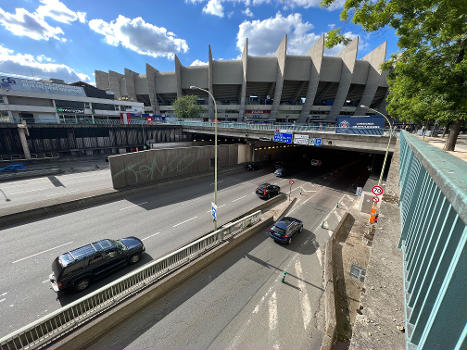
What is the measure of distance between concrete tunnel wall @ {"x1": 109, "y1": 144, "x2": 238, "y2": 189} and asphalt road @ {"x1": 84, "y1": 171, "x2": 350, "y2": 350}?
1636cm

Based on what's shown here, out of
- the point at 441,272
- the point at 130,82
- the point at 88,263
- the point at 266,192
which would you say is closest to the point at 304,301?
the point at 441,272

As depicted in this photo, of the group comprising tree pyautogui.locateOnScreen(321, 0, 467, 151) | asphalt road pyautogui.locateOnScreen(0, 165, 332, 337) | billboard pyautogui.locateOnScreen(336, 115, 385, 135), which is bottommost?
asphalt road pyautogui.locateOnScreen(0, 165, 332, 337)

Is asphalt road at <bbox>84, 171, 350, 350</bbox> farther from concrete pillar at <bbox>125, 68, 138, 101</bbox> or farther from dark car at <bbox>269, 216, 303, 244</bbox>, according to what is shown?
concrete pillar at <bbox>125, 68, 138, 101</bbox>

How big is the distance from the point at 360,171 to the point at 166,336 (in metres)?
41.8

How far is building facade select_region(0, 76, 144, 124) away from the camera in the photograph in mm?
43031

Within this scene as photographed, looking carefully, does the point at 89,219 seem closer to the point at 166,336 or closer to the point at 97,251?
the point at 97,251

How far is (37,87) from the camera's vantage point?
49.5 m

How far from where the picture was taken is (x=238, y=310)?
903cm

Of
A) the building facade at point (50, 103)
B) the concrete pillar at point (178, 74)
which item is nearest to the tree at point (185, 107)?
the concrete pillar at point (178, 74)

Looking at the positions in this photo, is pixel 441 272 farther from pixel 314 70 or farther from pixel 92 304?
pixel 314 70

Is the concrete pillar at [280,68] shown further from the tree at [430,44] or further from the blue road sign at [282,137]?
the tree at [430,44]

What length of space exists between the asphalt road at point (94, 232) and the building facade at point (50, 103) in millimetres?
33295

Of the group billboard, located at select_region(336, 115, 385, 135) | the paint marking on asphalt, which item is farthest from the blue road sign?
the paint marking on asphalt

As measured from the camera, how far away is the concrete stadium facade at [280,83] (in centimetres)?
6738
